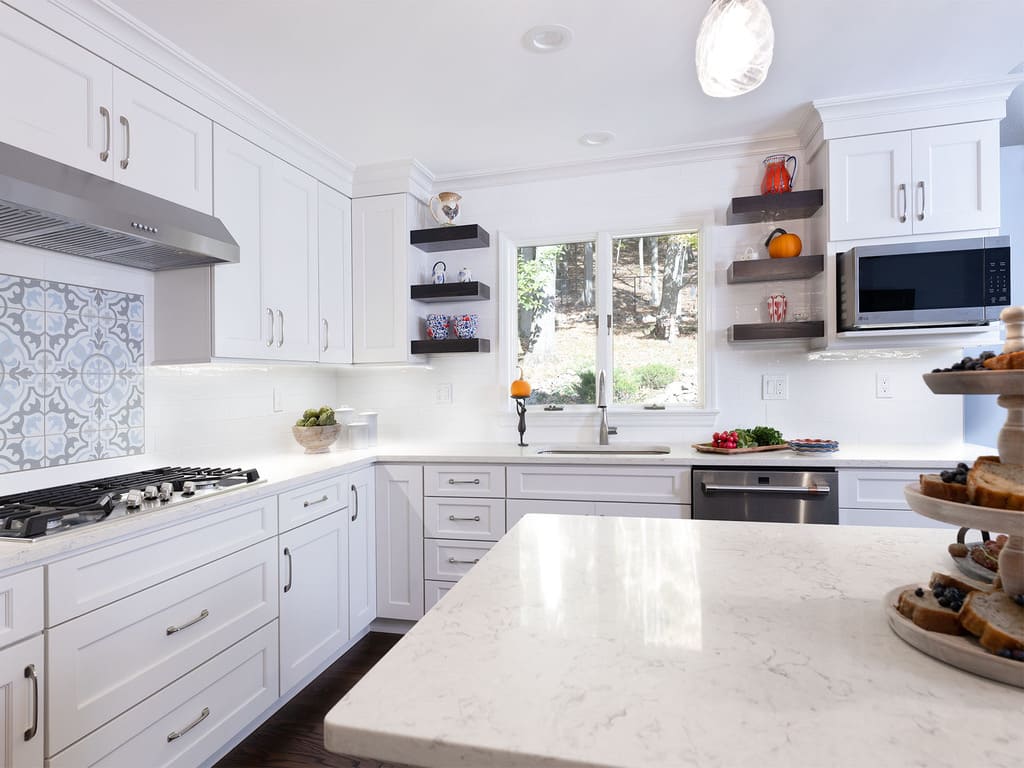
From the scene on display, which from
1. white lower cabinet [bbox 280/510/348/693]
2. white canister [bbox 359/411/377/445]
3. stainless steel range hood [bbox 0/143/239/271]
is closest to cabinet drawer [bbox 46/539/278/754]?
white lower cabinet [bbox 280/510/348/693]

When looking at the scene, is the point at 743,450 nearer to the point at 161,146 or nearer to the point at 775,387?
the point at 775,387

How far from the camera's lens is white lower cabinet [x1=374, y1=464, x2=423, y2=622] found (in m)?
2.92

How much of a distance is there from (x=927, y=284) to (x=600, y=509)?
1746 mm

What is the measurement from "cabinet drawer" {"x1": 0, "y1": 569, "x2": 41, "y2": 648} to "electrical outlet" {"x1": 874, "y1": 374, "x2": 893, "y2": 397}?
342 centimetres

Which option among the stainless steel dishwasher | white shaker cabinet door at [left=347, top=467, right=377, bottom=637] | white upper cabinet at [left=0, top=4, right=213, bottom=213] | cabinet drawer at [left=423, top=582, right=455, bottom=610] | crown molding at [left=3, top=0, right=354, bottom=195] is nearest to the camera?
white upper cabinet at [left=0, top=4, right=213, bottom=213]

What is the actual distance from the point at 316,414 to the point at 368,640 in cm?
120

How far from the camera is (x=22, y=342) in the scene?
1900mm

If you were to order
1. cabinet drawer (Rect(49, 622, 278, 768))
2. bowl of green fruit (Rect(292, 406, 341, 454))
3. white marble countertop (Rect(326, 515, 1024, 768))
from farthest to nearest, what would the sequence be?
bowl of green fruit (Rect(292, 406, 341, 454)), cabinet drawer (Rect(49, 622, 278, 768)), white marble countertop (Rect(326, 515, 1024, 768))

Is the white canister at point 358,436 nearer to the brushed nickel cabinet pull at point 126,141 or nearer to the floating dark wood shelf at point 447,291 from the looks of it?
the floating dark wood shelf at point 447,291

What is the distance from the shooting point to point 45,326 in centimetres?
198

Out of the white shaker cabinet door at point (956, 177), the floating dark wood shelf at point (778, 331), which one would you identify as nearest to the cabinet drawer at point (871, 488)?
the floating dark wood shelf at point (778, 331)

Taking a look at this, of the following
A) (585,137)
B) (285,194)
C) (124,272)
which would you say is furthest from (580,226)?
(124,272)

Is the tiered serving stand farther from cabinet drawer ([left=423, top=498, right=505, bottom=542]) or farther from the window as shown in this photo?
the window

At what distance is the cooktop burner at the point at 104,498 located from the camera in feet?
4.69
